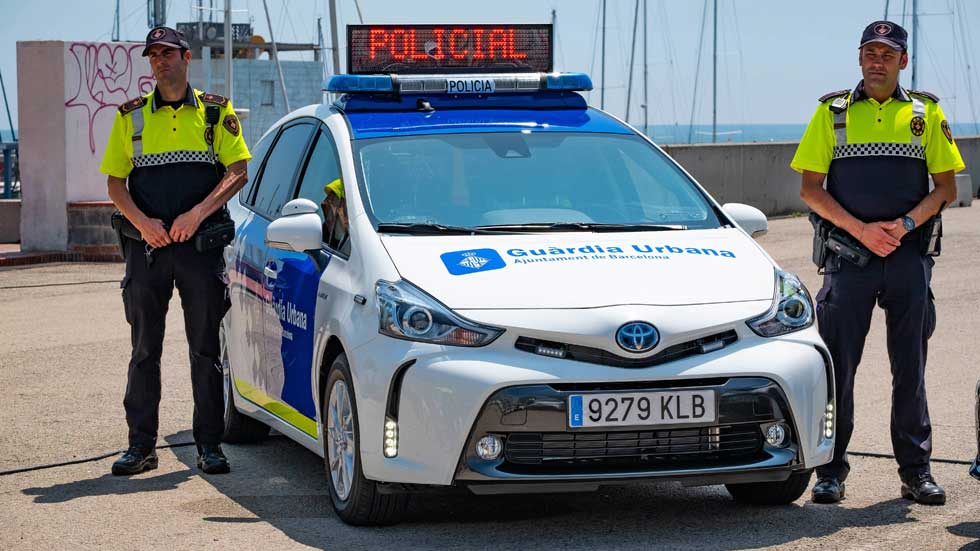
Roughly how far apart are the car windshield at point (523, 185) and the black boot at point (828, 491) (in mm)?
1135

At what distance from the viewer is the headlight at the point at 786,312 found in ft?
19.0

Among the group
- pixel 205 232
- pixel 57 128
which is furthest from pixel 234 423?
pixel 57 128

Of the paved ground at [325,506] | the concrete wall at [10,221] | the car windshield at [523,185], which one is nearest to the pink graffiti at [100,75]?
the concrete wall at [10,221]

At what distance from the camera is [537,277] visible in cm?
578

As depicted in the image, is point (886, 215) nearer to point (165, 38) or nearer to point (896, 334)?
point (896, 334)

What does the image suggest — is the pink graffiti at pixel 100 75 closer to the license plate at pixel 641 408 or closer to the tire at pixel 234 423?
the tire at pixel 234 423

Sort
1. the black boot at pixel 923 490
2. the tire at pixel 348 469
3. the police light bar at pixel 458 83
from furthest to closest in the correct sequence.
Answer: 1. the police light bar at pixel 458 83
2. the black boot at pixel 923 490
3. the tire at pixel 348 469

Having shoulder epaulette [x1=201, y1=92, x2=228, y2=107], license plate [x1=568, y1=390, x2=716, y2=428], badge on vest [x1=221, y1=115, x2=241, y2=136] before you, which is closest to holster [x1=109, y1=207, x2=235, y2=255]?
badge on vest [x1=221, y1=115, x2=241, y2=136]

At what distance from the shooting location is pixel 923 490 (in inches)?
252

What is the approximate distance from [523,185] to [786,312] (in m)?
1.35

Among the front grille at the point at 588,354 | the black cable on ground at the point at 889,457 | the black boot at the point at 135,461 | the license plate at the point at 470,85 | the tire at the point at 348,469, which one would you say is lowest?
the black boot at the point at 135,461

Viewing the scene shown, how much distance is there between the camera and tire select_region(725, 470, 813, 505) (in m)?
6.25

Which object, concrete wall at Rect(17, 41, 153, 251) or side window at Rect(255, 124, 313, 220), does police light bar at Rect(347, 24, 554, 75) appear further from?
concrete wall at Rect(17, 41, 153, 251)

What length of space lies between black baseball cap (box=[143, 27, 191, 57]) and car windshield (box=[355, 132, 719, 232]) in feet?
3.61
